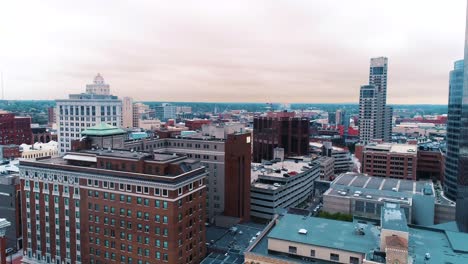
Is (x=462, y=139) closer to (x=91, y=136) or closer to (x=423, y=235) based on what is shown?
(x=423, y=235)

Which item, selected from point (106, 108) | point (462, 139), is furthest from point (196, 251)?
point (106, 108)

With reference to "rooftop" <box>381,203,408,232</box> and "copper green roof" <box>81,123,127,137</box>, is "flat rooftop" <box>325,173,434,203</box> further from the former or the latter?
"copper green roof" <box>81,123,127,137</box>

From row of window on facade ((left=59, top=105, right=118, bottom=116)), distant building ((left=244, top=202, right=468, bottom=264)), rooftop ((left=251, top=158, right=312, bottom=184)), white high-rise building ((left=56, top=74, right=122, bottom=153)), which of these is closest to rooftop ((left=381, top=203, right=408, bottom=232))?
distant building ((left=244, top=202, right=468, bottom=264))

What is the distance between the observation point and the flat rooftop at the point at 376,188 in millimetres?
114250

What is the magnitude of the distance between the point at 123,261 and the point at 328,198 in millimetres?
59400

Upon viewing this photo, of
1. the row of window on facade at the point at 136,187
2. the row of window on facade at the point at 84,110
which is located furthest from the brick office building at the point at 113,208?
the row of window on facade at the point at 84,110

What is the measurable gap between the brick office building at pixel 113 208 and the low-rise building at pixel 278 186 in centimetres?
4341

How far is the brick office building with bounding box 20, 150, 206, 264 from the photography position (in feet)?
279

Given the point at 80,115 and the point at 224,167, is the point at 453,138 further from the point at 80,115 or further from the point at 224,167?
the point at 80,115

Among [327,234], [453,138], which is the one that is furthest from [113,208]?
[453,138]

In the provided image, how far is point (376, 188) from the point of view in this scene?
125 m

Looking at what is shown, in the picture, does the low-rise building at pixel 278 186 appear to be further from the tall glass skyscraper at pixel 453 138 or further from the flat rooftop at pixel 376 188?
the tall glass skyscraper at pixel 453 138

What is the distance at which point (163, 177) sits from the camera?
83.6 metres

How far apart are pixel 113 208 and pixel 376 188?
8187cm
